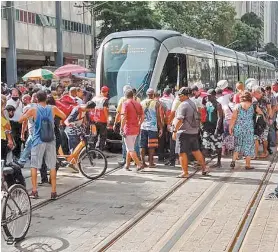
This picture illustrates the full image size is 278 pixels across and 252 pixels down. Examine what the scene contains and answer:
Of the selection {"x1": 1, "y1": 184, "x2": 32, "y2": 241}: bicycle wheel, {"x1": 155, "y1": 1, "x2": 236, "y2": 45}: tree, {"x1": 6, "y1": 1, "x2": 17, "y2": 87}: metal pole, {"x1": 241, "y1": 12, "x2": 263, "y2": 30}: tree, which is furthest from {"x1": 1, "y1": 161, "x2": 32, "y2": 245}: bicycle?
{"x1": 241, "y1": 12, "x2": 263, "y2": 30}: tree

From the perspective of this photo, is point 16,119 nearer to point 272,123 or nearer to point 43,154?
point 43,154

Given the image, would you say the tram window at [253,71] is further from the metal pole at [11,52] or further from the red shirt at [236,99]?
the red shirt at [236,99]

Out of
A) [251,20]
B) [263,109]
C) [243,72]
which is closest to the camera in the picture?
[263,109]

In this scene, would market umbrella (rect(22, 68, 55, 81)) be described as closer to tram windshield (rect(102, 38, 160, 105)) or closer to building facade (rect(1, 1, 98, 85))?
tram windshield (rect(102, 38, 160, 105))

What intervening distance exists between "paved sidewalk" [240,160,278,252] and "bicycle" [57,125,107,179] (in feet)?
11.1

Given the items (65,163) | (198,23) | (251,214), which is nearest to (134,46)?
(65,163)

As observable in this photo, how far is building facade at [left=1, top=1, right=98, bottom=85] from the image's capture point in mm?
37625

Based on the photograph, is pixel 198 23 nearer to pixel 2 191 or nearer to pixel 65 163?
pixel 65 163

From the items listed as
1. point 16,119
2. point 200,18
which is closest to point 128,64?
point 16,119

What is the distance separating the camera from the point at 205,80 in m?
19.6

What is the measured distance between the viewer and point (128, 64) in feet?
48.4

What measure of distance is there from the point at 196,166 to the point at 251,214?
428cm

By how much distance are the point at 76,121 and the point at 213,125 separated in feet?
9.87

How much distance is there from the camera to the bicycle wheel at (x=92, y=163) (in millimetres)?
10625
